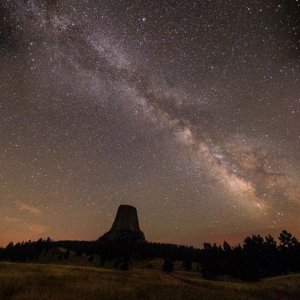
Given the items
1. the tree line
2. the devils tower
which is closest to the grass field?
the tree line

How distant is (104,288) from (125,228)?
112514mm

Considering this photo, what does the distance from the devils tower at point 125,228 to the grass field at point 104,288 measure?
8349cm

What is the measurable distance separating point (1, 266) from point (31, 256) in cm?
3566

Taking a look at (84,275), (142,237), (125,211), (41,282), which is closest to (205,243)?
(142,237)

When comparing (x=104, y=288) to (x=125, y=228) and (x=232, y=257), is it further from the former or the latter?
(x=125, y=228)

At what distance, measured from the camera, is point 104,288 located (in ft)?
131

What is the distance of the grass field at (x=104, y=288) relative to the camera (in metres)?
36.9

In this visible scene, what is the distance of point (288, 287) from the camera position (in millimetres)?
47500

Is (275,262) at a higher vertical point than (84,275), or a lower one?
higher

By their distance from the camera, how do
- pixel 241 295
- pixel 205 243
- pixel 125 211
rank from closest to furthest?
pixel 241 295, pixel 205 243, pixel 125 211

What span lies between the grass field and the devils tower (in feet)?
274

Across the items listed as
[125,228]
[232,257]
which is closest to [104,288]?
[232,257]

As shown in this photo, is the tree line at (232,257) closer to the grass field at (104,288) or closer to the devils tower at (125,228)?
the grass field at (104,288)

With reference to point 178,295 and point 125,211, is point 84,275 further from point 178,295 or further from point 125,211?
point 125,211
